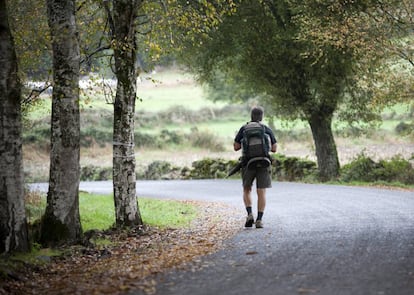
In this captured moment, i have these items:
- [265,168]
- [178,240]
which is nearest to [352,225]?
[265,168]

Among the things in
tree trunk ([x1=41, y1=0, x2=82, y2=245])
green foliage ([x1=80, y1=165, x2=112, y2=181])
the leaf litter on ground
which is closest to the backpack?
the leaf litter on ground

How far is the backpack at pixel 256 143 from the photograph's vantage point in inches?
483

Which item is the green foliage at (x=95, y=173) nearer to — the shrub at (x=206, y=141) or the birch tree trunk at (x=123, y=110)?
the shrub at (x=206, y=141)

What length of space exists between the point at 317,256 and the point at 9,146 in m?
4.74

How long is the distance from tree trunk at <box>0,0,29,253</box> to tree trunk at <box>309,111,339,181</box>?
61.3ft

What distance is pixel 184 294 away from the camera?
7145 mm

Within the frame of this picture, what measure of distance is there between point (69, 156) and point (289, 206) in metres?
7.87

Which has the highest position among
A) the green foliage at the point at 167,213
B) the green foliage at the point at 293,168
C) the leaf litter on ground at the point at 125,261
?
the green foliage at the point at 293,168

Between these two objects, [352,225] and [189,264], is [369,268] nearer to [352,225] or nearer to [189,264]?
[189,264]

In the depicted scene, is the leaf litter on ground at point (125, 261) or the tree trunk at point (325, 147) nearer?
the leaf litter on ground at point (125, 261)

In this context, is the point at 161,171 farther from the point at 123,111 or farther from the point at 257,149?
the point at 257,149

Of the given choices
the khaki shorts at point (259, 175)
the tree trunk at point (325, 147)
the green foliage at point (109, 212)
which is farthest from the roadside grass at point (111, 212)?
the tree trunk at point (325, 147)

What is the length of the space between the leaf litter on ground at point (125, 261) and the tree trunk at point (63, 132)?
0.59 meters

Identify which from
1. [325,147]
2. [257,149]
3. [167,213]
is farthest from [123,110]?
[325,147]
